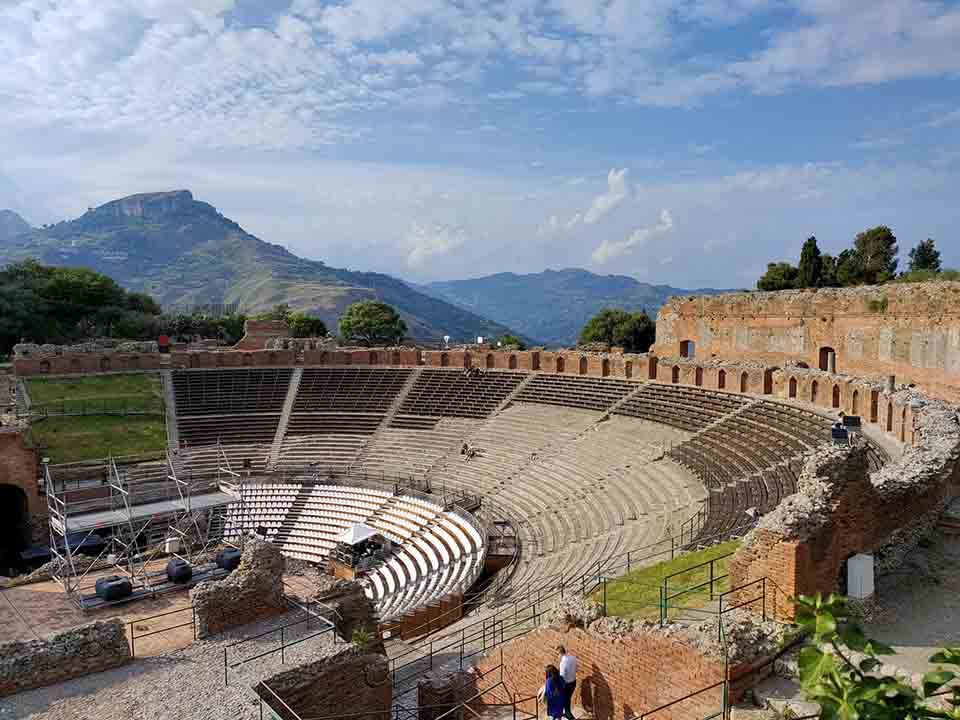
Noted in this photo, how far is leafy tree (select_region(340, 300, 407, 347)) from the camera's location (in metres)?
70.7

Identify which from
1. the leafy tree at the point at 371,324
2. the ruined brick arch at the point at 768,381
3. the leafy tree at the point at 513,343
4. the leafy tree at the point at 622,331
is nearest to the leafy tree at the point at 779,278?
the leafy tree at the point at 622,331

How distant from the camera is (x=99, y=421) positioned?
3375 cm

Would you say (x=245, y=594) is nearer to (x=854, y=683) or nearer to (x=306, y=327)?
(x=854, y=683)

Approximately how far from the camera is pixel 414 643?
15.1 metres

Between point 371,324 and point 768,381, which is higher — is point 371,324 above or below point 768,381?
above

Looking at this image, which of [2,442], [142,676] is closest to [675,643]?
[142,676]

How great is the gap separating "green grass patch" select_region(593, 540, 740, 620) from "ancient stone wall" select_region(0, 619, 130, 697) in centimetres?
767

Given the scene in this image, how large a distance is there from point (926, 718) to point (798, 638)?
12.4 feet

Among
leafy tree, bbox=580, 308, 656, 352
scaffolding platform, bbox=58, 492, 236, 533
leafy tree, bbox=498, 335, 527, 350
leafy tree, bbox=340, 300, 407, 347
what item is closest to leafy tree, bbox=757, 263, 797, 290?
leafy tree, bbox=580, 308, 656, 352

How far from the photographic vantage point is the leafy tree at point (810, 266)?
157 ft

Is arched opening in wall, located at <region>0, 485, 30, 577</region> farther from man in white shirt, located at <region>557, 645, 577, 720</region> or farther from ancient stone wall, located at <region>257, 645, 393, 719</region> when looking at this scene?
man in white shirt, located at <region>557, 645, 577, 720</region>

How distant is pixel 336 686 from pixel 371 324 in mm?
61655

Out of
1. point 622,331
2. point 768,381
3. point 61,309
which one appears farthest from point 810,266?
point 61,309

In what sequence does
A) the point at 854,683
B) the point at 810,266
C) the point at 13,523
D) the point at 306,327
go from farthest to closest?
the point at 306,327
the point at 810,266
the point at 13,523
the point at 854,683
